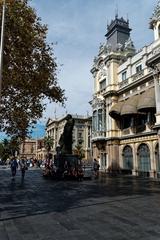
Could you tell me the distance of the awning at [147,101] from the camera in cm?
2730

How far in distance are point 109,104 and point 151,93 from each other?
10.5 metres

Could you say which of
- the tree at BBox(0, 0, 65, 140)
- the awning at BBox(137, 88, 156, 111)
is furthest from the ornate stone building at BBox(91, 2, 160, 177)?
the tree at BBox(0, 0, 65, 140)

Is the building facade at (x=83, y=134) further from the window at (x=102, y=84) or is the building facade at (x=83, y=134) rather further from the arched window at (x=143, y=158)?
the arched window at (x=143, y=158)

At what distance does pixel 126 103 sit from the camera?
31.9m

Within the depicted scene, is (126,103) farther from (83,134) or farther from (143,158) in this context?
(83,134)

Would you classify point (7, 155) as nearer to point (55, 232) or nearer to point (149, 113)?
point (149, 113)

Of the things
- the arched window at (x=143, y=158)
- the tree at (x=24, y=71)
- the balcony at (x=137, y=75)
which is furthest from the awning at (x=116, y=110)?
the tree at (x=24, y=71)

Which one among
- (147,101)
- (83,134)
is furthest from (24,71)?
(83,134)

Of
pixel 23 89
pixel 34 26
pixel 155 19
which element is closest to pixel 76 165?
pixel 23 89

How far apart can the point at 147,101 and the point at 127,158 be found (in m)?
9.83

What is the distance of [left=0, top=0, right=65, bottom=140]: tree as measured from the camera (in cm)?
1382

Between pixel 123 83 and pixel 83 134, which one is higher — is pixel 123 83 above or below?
above

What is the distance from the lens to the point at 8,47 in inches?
551

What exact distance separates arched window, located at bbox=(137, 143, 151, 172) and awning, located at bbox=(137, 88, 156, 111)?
4.99 m
